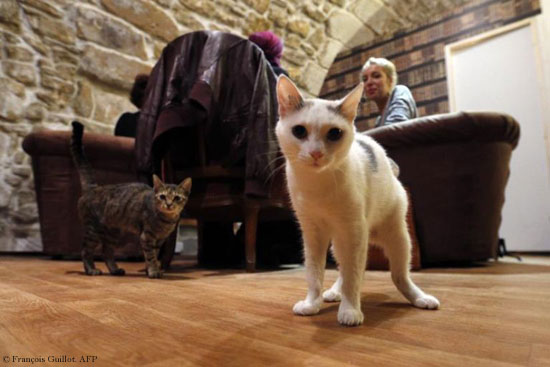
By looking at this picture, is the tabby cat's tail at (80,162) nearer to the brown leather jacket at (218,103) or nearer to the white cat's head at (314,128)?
the brown leather jacket at (218,103)

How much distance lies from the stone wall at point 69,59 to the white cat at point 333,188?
2865 millimetres

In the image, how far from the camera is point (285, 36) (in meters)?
4.75

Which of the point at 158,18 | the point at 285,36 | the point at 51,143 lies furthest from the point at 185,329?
the point at 285,36

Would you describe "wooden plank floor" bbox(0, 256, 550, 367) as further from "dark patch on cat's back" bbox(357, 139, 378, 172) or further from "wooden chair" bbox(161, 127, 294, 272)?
"wooden chair" bbox(161, 127, 294, 272)

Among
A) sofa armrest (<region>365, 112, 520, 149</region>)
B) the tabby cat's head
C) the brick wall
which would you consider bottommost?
the tabby cat's head

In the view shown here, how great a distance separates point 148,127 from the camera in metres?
2.06

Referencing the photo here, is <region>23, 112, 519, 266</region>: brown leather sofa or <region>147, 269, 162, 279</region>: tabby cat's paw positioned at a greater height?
<region>23, 112, 519, 266</region>: brown leather sofa

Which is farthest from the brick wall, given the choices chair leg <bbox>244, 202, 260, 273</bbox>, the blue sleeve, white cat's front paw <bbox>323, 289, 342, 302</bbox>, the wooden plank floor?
white cat's front paw <bbox>323, 289, 342, 302</bbox>

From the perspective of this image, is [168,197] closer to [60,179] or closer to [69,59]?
[60,179]

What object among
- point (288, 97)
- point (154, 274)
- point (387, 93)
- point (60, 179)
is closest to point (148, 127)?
point (154, 274)

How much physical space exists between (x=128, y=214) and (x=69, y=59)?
208cm

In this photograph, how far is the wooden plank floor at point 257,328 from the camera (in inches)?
24.2

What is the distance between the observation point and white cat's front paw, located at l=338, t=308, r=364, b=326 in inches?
32.9

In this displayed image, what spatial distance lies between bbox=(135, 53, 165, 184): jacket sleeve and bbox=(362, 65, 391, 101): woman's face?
1420 millimetres
